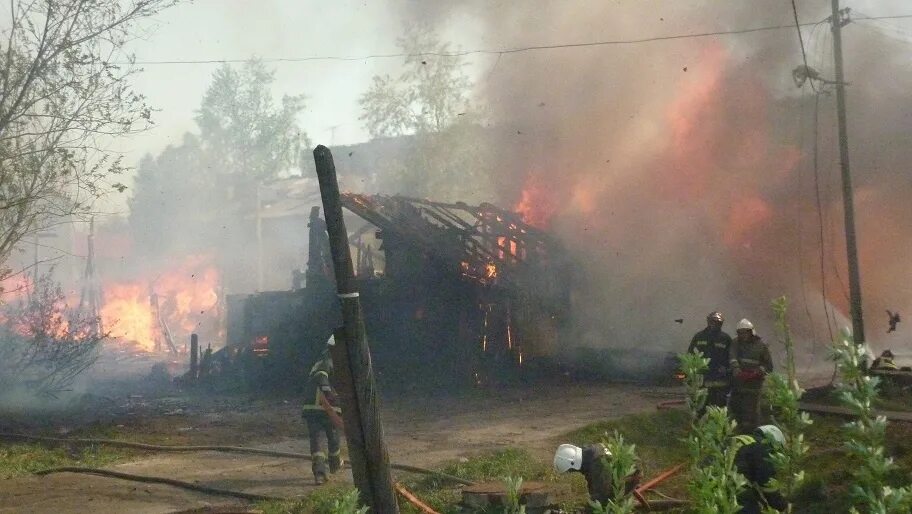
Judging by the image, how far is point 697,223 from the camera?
2503 centimetres

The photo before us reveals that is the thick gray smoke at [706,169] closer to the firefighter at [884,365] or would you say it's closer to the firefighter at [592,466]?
the firefighter at [884,365]

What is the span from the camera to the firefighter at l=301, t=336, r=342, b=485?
10.5 m

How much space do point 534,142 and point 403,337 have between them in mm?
8260

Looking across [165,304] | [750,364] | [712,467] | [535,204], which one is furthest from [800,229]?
[165,304]

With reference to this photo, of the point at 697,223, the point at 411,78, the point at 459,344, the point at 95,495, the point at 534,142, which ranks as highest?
the point at 411,78

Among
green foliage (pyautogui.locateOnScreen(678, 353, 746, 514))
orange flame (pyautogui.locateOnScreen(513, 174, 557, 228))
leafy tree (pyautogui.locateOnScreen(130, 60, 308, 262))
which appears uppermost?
leafy tree (pyautogui.locateOnScreen(130, 60, 308, 262))

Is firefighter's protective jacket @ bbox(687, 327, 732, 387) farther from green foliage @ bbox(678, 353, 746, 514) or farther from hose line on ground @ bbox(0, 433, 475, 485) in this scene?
green foliage @ bbox(678, 353, 746, 514)

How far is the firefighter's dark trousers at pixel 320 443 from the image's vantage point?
34.2 feet

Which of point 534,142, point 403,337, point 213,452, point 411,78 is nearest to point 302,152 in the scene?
point 411,78

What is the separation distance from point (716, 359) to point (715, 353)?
0.09 m

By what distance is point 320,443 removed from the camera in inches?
422

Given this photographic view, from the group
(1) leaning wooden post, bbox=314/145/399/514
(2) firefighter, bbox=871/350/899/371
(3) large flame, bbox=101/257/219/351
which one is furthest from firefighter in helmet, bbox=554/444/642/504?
(3) large flame, bbox=101/257/219/351

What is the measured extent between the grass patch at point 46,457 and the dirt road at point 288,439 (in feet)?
1.47

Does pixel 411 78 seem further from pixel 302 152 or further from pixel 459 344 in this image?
pixel 459 344
